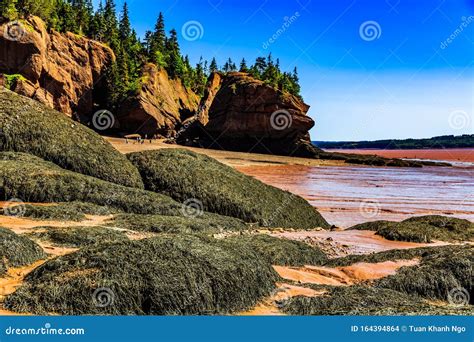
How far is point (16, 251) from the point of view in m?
7.72

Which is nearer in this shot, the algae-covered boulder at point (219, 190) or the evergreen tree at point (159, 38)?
the algae-covered boulder at point (219, 190)

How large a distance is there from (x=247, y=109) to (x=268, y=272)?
74.6 m

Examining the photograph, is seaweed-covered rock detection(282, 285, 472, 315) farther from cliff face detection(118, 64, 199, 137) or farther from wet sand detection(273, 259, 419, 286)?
cliff face detection(118, 64, 199, 137)

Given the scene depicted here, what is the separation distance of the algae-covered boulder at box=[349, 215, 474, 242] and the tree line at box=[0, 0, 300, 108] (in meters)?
61.0

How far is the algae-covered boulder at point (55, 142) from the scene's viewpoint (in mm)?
15547

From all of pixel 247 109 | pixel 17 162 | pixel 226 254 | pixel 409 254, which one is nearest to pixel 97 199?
pixel 17 162

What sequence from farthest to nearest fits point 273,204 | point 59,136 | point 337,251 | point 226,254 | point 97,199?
point 273,204 < point 59,136 < point 97,199 < point 337,251 < point 226,254

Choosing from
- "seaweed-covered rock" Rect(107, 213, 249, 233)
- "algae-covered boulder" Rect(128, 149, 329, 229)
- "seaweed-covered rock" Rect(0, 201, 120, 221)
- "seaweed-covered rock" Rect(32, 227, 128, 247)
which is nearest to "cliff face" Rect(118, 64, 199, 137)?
"algae-covered boulder" Rect(128, 149, 329, 229)

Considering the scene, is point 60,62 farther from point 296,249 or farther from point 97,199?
point 296,249

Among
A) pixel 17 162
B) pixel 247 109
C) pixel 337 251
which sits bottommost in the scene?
pixel 337 251

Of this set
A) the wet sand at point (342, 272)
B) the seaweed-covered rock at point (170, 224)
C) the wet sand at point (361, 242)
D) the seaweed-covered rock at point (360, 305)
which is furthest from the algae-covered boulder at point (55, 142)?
the seaweed-covered rock at point (360, 305)

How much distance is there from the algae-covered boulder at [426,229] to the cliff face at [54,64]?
179ft

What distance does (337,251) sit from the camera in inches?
490

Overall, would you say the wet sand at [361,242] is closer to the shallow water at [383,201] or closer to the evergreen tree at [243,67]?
the shallow water at [383,201]
